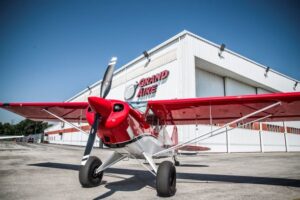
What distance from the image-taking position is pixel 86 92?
44.7 meters

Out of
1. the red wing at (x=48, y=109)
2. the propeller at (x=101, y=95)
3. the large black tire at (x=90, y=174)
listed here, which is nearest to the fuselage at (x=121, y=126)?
the propeller at (x=101, y=95)

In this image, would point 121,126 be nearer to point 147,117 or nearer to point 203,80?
point 147,117

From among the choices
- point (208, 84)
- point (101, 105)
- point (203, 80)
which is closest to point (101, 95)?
point (101, 105)

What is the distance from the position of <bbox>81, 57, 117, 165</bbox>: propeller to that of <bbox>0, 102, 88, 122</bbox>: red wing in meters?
2.27

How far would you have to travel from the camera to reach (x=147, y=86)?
24219mm

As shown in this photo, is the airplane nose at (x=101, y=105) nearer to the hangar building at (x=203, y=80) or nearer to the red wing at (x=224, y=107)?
the red wing at (x=224, y=107)

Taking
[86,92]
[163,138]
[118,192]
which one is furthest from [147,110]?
[86,92]

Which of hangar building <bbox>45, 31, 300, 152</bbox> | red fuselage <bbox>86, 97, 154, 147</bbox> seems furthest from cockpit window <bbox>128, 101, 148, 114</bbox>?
hangar building <bbox>45, 31, 300, 152</bbox>

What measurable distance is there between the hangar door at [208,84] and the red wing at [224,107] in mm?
15388

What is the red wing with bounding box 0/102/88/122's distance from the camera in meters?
7.37

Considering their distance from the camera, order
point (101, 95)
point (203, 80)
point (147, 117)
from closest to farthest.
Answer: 1. point (101, 95)
2. point (147, 117)
3. point (203, 80)

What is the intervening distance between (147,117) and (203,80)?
1906 cm

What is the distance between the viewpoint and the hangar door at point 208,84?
76.9ft

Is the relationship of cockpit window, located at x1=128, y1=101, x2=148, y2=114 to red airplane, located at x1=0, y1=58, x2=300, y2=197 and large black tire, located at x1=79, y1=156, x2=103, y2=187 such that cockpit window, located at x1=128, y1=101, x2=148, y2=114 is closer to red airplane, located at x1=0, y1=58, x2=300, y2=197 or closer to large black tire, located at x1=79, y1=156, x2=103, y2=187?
red airplane, located at x1=0, y1=58, x2=300, y2=197
